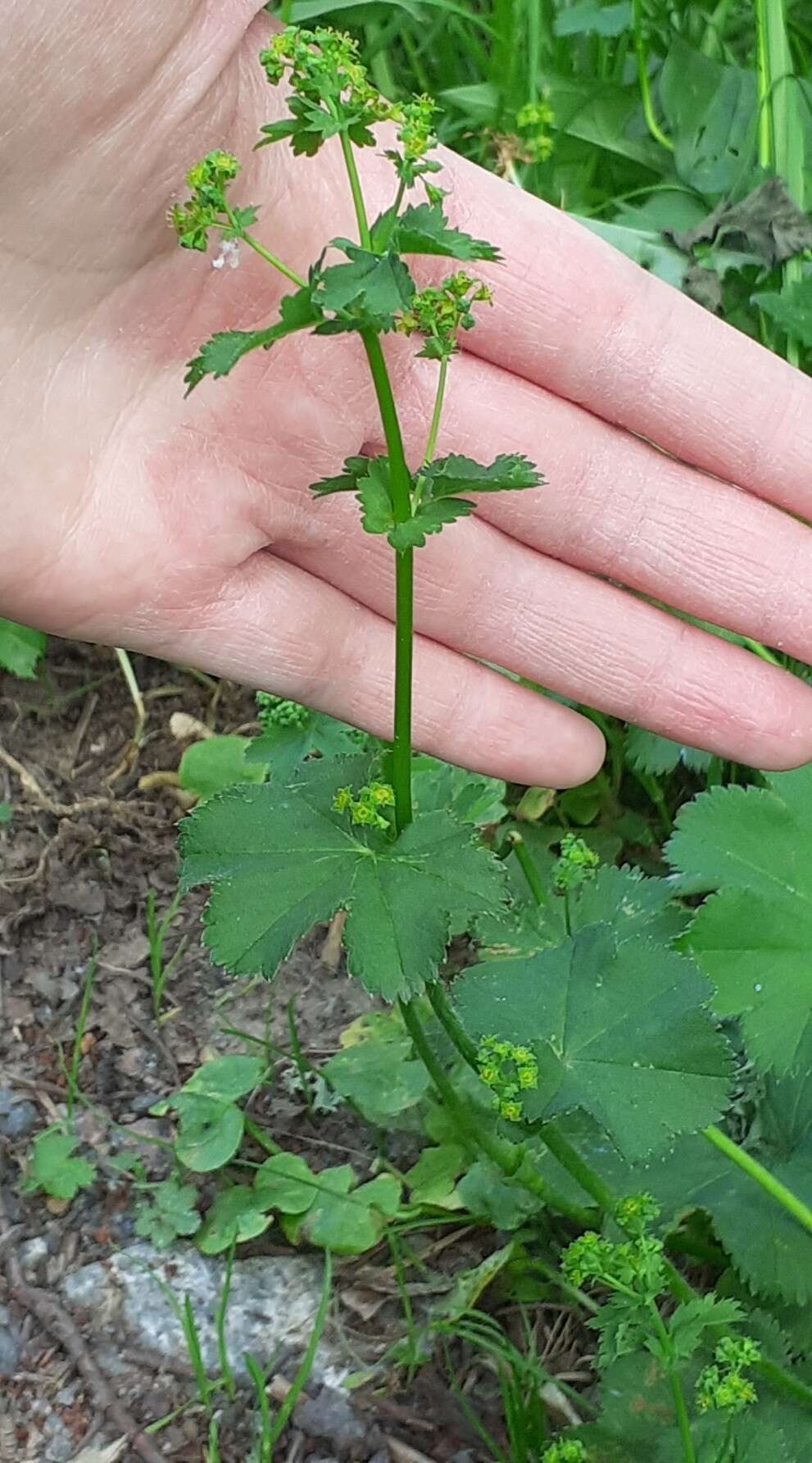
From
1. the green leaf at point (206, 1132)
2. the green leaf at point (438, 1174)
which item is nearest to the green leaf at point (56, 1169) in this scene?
the green leaf at point (206, 1132)

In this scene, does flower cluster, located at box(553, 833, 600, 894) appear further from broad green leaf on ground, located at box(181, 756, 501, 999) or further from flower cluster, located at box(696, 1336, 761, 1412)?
flower cluster, located at box(696, 1336, 761, 1412)

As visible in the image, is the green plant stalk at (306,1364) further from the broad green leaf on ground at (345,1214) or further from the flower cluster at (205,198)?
the flower cluster at (205,198)

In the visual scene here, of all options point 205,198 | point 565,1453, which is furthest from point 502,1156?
point 205,198

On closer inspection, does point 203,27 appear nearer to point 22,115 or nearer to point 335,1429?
point 22,115

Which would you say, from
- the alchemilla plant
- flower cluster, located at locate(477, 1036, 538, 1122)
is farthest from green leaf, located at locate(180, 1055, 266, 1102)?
flower cluster, located at locate(477, 1036, 538, 1122)

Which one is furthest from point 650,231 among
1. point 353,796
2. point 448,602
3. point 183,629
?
point 353,796

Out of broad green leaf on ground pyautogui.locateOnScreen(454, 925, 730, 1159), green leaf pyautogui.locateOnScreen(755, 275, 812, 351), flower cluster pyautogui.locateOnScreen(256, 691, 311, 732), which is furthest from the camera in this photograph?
green leaf pyautogui.locateOnScreen(755, 275, 812, 351)
